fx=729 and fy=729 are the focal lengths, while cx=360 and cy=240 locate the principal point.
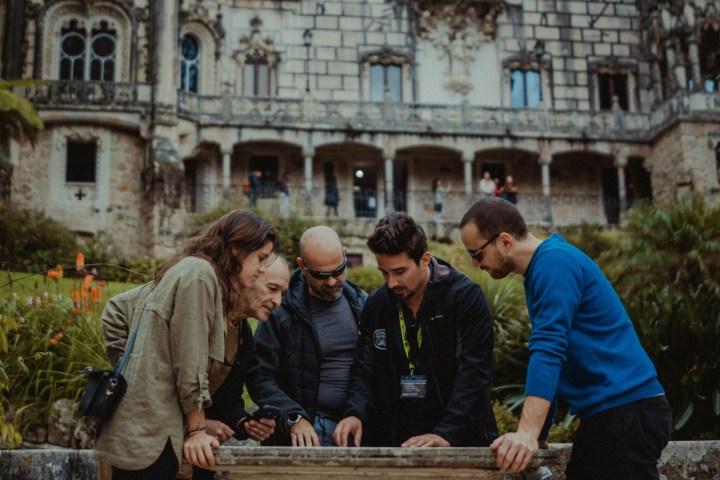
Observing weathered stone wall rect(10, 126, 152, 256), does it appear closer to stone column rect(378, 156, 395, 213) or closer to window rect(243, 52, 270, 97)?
window rect(243, 52, 270, 97)

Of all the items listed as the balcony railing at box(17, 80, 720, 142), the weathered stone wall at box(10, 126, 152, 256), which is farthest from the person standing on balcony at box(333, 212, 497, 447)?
the balcony railing at box(17, 80, 720, 142)

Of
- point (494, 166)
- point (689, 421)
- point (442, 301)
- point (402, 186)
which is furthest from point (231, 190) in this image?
point (442, 301)

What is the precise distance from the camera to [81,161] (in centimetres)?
2569

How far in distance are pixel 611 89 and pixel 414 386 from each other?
97.2 ft

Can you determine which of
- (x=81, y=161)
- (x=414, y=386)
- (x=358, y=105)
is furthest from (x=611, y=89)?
(x=414, y=386)

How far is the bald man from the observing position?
4.21 meters

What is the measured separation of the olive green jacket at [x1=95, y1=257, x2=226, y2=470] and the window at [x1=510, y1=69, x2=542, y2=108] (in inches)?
1126

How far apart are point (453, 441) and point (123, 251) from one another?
72.3ft

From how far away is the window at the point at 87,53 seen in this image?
26328 millimetres

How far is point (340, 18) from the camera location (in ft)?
97.6

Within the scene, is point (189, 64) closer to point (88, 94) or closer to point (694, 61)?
point (88, 94)

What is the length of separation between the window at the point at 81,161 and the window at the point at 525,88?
1674 cm

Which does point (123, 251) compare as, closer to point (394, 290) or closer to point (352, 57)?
point (352, 57)

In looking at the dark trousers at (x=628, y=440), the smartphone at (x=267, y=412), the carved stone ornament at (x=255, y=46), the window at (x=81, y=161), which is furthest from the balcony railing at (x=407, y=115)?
the dark trousers at (x=628, y=440)
